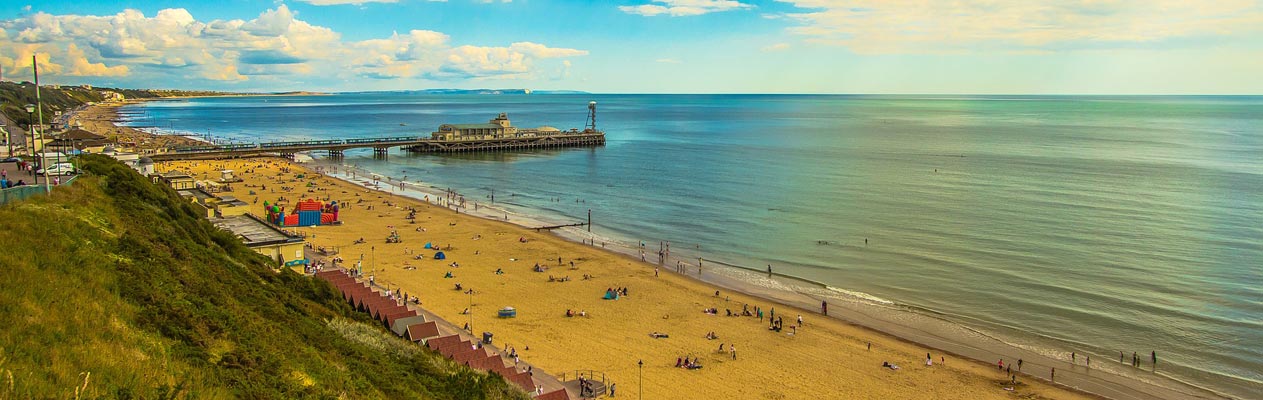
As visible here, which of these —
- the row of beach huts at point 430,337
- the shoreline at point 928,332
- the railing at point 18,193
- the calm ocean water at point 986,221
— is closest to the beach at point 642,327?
the shoreline at point 928,332

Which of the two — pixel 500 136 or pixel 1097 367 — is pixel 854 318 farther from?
pixel 500 136

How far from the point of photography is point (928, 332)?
29719 millimetres

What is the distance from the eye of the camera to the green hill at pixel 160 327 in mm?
9703

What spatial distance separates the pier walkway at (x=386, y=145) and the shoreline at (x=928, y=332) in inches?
2439

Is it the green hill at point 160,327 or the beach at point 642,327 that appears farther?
the beach at point 642,327

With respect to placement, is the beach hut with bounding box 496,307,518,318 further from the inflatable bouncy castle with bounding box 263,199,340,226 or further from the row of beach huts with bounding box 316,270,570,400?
the inflatable bouncy castle with bounding box 263,199,340,226

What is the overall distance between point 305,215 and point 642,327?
1067 inches

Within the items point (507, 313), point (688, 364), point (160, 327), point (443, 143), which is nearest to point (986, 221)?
point (688, 364)

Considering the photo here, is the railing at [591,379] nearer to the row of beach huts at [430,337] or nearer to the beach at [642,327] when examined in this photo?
the beach at [642,327]

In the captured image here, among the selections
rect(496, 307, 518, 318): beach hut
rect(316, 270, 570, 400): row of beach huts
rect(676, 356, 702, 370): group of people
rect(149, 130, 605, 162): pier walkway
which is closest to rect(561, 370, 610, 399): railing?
rect(316, 270, 570, 400): row of beach huts

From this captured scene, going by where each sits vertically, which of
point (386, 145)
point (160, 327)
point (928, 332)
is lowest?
point (928, 332)

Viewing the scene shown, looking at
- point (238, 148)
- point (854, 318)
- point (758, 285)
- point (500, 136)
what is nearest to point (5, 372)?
point (854, 318)

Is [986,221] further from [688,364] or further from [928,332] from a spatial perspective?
[688,364]

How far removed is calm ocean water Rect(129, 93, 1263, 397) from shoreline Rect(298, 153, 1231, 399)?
3.04 ft
